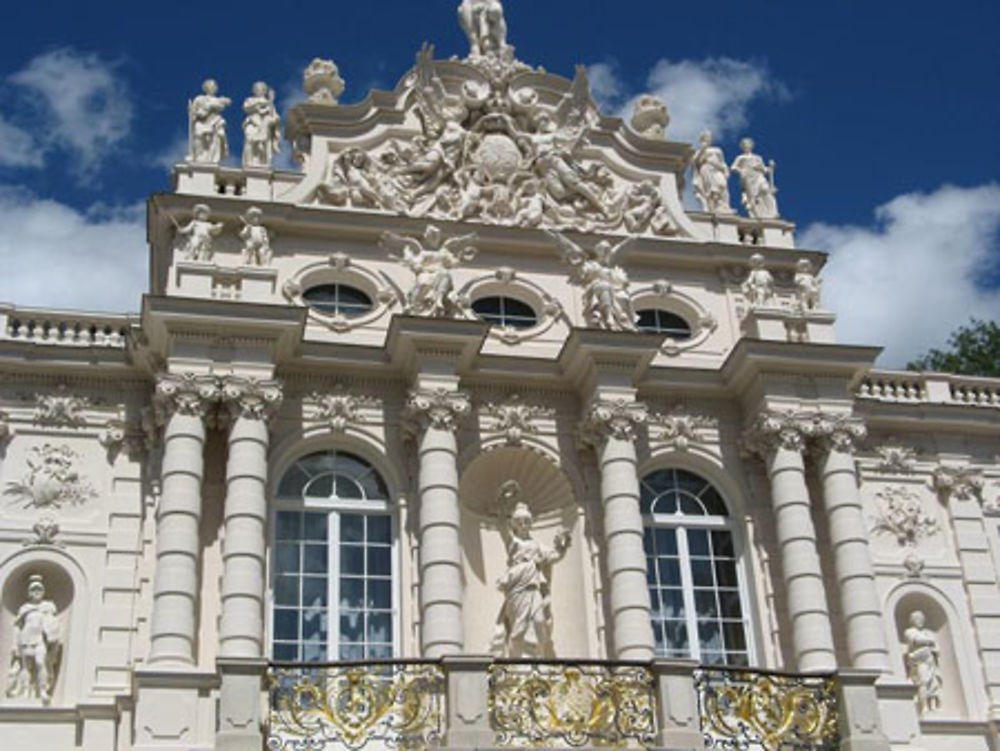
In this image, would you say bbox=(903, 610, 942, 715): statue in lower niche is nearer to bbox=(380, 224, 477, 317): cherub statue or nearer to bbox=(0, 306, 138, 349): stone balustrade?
bbox=(380, 224, 477, 317): cherub statue

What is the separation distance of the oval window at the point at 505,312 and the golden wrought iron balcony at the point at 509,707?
7643 millimetres

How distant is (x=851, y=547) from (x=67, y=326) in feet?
41.9

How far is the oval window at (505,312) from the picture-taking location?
24.6m

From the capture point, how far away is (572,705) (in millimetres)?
18078

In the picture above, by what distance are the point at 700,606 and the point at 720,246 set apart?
21.8ft

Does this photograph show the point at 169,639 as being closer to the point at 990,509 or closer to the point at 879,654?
the point at 879,654

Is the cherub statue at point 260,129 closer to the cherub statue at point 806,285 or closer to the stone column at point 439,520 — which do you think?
the stone column at point 439,520

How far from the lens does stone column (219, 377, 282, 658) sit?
19484 millimetres

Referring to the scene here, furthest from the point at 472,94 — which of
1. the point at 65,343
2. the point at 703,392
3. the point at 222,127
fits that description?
the point at 65,343

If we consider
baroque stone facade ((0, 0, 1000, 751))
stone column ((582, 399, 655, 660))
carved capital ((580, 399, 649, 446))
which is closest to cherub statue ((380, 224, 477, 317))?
baroque stone facade ((0, 0, 1000, 751))

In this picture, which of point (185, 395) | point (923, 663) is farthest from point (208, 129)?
point (923, 663)

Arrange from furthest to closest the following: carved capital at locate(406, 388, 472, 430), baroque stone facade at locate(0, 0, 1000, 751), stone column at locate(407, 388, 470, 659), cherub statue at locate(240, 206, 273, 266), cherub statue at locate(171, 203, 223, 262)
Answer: cherub statue at locate(240, 206, 273, 266) → cherub statue at locate(171, 203, 223, 262) → carved capital at locate(406, 388, 472, 430) → stone column at locate(407, 388, 470, 659) → baroque stone facade at locate(0, 0, 1000, 751)

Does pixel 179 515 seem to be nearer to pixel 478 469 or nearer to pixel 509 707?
pixel 478 469

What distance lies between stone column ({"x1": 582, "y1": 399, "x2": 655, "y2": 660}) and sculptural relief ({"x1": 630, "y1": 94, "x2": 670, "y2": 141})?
7.23 m
